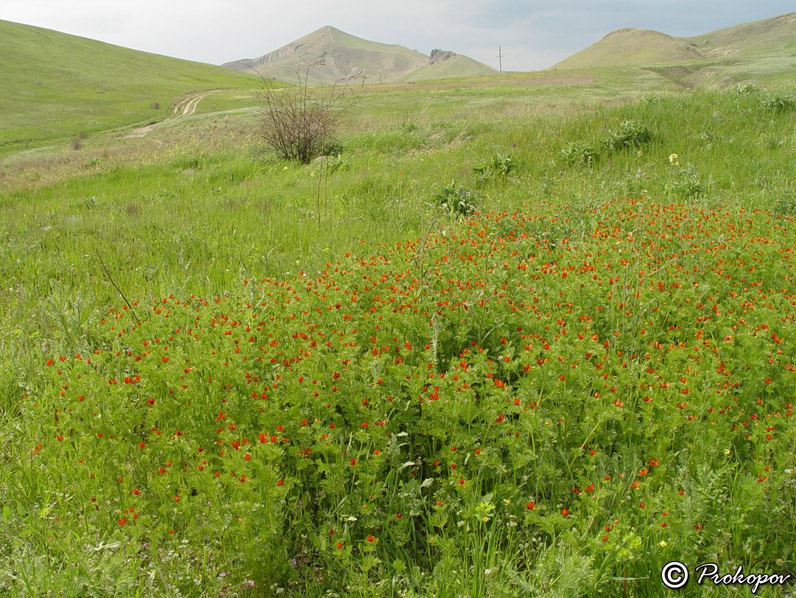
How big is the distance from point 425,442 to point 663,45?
463 feet

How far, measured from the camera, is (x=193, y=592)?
6.69 feet

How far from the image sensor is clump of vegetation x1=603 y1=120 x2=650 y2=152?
9188mm

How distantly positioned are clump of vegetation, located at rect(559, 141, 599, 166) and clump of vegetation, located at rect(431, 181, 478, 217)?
8.66 feet

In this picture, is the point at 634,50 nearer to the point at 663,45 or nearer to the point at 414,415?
the point at 663,45

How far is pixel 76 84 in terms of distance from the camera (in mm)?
75000

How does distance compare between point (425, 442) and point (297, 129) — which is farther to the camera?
point (297, 129)

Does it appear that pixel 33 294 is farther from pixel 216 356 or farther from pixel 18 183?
pixel 18 183

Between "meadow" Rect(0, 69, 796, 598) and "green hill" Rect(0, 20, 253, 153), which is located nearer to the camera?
"meadow" Rect(0, 69, 796, 598)

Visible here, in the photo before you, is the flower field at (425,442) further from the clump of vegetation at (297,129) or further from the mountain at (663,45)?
the mountain at (663,45)

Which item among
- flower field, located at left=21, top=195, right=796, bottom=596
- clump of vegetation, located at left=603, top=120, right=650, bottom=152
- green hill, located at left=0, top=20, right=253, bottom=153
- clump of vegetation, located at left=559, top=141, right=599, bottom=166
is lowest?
flower field, located at left=21, top=195, right=796, bottom=596

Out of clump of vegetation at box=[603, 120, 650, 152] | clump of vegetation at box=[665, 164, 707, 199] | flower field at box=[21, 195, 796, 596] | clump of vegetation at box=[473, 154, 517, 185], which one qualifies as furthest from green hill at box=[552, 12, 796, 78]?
flower field at box=[21, 195, 796, 596]

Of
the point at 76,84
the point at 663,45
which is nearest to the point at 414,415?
the point at 76,84

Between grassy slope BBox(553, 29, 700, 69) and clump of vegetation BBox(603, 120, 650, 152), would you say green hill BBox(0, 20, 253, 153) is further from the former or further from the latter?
grassy slope BBox(553, 29, 700, 69)

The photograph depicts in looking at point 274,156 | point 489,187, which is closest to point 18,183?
point 274,156
